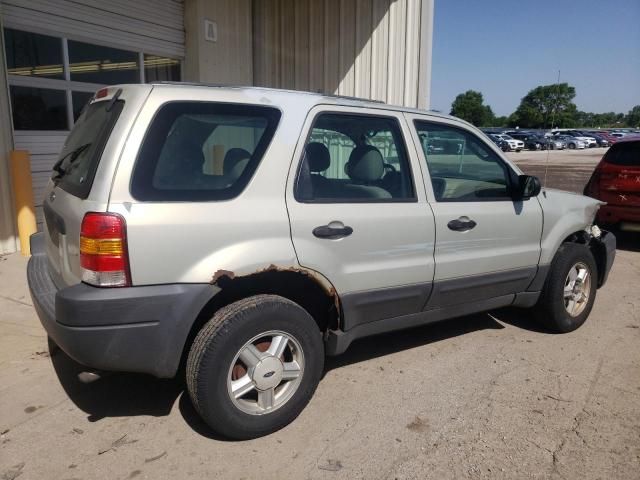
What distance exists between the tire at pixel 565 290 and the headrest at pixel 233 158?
2767 millimetres

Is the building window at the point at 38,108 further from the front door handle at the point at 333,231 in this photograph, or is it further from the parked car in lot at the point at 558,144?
the parked car in lot at the point at 558,144

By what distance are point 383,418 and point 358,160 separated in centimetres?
163

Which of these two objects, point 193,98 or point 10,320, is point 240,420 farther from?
point 10,320

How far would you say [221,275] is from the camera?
8.63 ft

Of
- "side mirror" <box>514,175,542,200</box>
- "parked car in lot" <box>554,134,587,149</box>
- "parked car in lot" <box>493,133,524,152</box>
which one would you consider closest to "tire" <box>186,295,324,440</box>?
"side mirror" <box>514,175,542,200</box>

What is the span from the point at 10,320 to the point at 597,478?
443 centimetres

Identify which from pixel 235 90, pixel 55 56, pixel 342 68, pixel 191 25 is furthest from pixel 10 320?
pixel 342 68

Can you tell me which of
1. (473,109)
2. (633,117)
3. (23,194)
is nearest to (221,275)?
(23,194)

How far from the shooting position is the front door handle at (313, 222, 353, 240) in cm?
294

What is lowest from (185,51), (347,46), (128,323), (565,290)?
(565,290)

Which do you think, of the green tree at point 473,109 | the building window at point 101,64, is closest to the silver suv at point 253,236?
the building window at point 101,64

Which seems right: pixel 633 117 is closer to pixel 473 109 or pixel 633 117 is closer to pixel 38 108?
pixel 473 109

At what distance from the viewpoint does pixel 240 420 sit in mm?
2787

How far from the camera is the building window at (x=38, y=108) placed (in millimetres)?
6555
